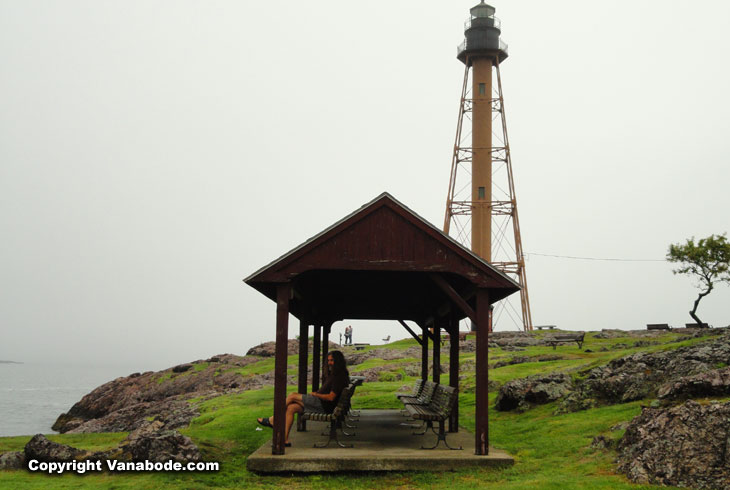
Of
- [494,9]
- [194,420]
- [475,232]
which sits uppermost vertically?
[494,9]

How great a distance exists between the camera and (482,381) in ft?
36.9

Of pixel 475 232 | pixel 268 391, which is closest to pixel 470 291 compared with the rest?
pixel 268 391

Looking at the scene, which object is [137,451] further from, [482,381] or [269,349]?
[269,349]

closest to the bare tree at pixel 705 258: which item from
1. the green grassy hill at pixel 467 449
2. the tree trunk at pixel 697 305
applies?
the tree trunk at pixel 697 305

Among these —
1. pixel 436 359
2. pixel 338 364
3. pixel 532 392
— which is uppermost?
pixel 338 364

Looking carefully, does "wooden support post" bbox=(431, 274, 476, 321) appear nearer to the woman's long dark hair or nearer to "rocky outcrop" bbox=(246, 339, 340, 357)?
the woman's long dark hair

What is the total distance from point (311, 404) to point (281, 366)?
1.78 m

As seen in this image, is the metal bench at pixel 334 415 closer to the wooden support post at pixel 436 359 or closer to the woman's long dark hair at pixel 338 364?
the woman's long dark hair at pixel 338 364

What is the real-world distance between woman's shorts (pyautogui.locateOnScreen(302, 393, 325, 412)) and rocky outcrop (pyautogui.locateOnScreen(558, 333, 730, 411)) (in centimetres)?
651

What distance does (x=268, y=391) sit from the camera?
2377cm

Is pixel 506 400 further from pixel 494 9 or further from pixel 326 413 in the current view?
pixel 494 9

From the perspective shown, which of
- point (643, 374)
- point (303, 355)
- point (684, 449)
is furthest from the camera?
point (643, 374)

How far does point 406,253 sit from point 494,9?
46.3m

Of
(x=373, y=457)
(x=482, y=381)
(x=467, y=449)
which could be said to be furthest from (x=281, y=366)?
(x=467, y=449)
